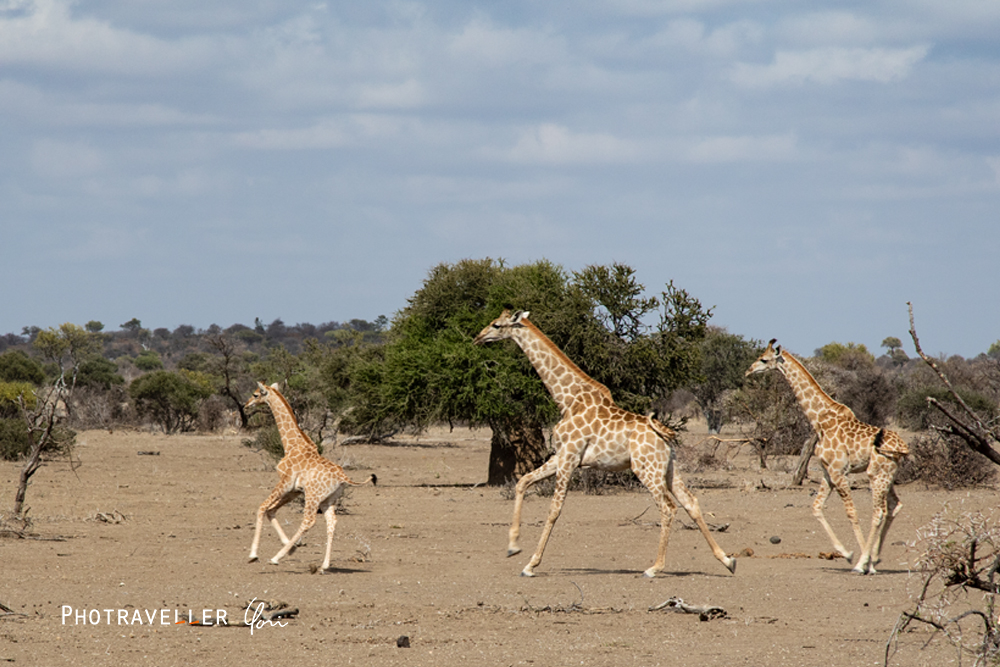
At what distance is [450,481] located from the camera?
25.4 m

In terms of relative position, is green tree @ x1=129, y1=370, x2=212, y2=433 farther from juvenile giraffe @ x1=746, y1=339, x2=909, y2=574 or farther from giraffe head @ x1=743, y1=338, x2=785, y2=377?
juvenile giraffe @ x1=746, y1=339, x2=909, y2=574

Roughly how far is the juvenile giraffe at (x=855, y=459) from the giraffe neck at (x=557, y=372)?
231cm

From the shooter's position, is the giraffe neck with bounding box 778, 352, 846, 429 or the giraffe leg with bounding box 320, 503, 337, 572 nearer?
the giraffe leg with bounding box 320, 503, 337, 572

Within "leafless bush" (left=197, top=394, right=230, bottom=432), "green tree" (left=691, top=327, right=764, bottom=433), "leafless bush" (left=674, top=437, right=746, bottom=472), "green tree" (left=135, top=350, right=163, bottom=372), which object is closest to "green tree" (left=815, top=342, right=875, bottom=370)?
"green tree" (left=691, top=327, right=764, bottom=433)

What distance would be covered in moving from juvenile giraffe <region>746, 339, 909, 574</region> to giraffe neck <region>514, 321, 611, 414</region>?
2.31m

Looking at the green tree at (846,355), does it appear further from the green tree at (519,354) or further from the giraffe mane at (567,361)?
the giraffe mane at (567,361)

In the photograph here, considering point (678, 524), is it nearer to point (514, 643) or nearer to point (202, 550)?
point (202, 550)

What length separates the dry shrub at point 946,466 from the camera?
2014 cm

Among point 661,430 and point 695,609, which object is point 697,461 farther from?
point 695,609

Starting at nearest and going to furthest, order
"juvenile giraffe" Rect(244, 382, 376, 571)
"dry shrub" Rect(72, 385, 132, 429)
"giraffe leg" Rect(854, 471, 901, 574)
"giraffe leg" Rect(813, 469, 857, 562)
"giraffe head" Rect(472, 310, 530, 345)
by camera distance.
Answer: "giraffe leg" Rect(854, 471, 901, 574) < "juvenile giraffe" Rect(244, 382, 376, 571) < "giraffe leg" Rect(813, 469, 857, 562) < "giraffe head" Rect(472, 310, 530, 345) < "dry shrub" Rect(72, 385, 132, 429)

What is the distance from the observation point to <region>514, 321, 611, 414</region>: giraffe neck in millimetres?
11859

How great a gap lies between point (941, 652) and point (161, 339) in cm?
12204

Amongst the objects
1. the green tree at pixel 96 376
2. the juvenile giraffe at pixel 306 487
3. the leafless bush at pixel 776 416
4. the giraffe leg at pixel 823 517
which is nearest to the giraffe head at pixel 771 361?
the giraffe leg at pixel 823 517
